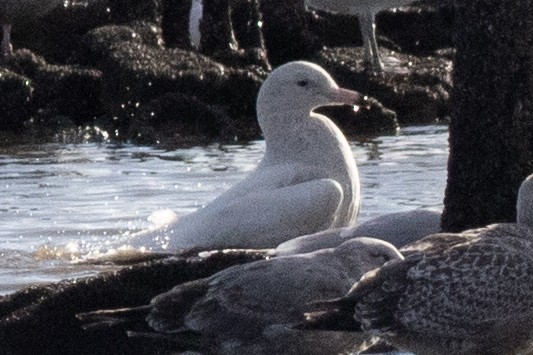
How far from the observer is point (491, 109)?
315 inches

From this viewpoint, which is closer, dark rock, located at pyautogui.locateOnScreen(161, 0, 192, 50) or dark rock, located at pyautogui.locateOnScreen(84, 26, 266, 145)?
dark rock, located at pyautogui.locateOnScreen(84, 26, 266, 145)

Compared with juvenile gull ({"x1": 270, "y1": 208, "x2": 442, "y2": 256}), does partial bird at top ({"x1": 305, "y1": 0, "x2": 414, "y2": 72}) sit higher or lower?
higher

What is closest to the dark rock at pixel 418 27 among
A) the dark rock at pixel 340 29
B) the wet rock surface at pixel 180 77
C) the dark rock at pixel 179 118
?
the dark rock at pixel 340 29

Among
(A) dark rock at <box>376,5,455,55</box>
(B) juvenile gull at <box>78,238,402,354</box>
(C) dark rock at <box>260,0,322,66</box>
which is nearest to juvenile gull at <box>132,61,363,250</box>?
(B) juvenile gull at <box>78,238,402,354</box>

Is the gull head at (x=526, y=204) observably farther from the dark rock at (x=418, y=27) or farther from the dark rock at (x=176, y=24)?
the dark rock at (x=418, y=27)

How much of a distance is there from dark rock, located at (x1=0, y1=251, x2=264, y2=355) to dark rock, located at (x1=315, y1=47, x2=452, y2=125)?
9979 mm

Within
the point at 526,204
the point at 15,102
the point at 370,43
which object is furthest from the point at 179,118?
the point at 526,204

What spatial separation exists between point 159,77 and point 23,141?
1.62 metres

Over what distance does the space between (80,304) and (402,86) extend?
10.9m

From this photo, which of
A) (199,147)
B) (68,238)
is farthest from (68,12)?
(68,238)

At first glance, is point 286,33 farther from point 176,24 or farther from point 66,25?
point 66,25

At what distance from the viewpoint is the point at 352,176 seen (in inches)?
377

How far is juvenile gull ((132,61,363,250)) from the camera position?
9.23 metres

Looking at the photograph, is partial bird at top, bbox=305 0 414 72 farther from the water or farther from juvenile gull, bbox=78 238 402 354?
juvenile gull, bbox=78 238 402 354
